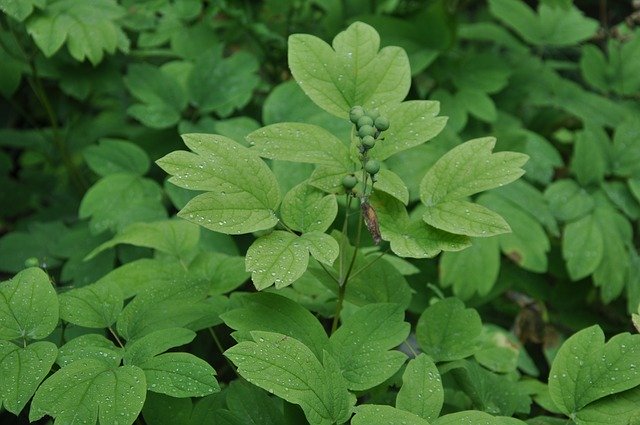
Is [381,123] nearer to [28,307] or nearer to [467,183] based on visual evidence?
[467,183]

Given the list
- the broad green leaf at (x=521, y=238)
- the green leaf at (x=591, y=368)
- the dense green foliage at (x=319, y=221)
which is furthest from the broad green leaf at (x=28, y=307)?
the broad green leaf at (x=521, y=238)

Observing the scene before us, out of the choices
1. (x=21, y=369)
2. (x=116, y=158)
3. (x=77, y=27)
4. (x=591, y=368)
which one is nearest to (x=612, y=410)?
(x=591, y=368)

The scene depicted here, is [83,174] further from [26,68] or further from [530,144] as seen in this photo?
[530,144]

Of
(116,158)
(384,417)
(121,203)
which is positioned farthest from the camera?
(116,158)

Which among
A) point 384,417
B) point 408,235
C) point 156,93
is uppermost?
point 408,235

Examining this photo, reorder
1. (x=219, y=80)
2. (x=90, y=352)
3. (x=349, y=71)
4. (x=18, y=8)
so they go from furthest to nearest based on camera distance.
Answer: (x=219, y=80)
(x=18, y=8)
(x=349, y=71)
(x=90, y=352)

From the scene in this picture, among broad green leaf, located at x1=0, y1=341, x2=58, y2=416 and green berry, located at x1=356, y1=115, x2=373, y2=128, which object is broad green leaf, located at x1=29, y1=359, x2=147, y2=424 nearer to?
broad green leaf, located at x1=0, y1=341, x2=58, y2=416

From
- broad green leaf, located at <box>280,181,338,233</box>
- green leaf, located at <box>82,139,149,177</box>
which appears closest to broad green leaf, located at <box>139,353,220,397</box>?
broad green leaf, located at <box>280,181,338,233</box>
